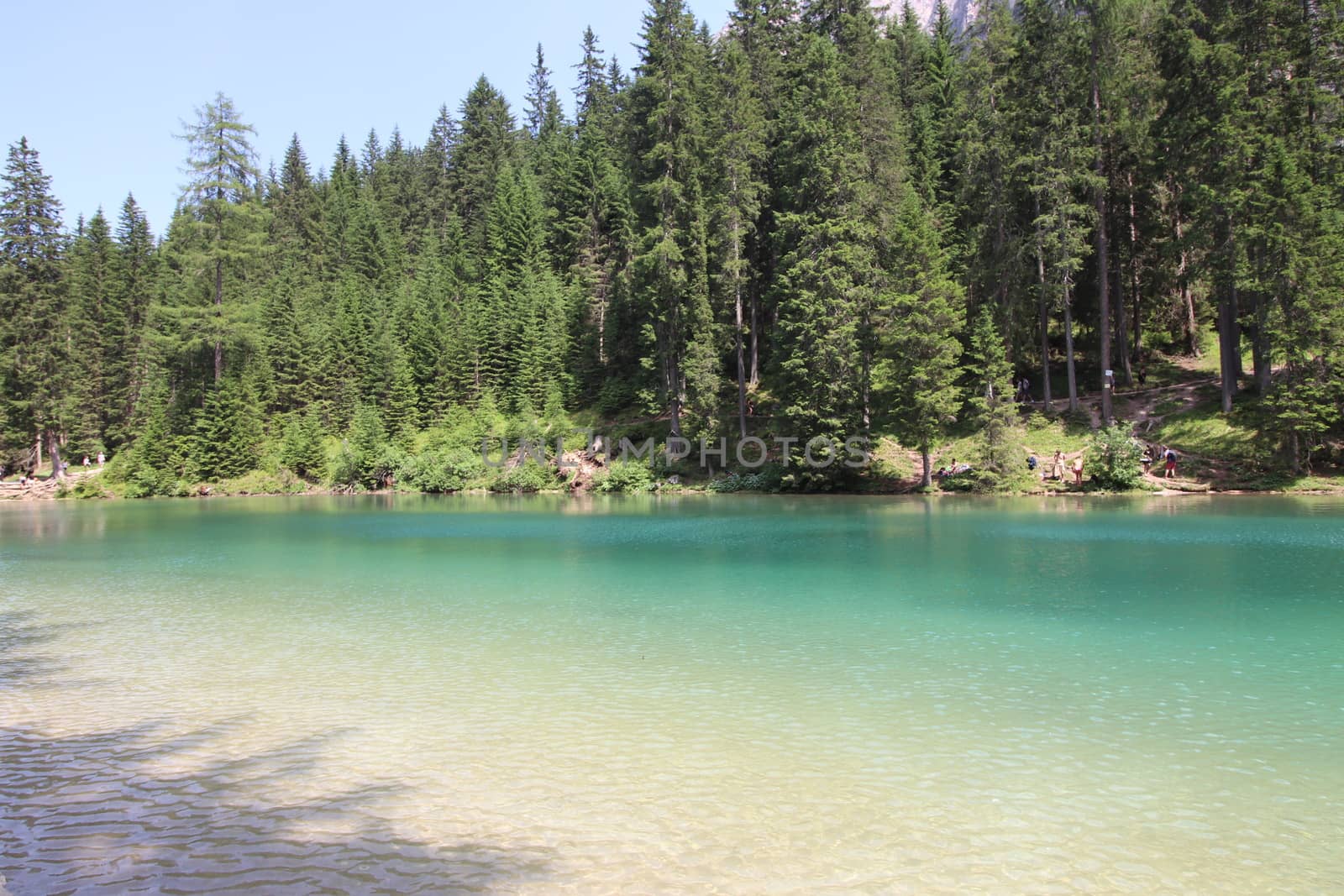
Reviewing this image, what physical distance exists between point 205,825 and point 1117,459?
3405 centimetres

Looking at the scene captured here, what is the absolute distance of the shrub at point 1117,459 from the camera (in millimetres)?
32594

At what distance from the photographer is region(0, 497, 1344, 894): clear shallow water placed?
534 centimetres

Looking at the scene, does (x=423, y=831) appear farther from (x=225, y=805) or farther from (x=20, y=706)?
(x=20, y=706)

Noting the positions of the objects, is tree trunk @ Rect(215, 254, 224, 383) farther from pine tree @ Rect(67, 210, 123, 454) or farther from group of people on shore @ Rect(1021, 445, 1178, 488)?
group of people on shore @ Rect(1021, 445, 1178, 488)

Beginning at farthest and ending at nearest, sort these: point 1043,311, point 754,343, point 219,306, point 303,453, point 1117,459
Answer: point 303,453, point 219,306, point 754,343, point 1043,311, point 1117,459

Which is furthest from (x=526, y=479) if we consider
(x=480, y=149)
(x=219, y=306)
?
(x=480, y=149)

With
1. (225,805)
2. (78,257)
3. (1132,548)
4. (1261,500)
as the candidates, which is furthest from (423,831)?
(78,257)

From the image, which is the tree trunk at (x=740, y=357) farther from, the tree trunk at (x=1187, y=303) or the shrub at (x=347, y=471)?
the shrub at (x=347, y=471)

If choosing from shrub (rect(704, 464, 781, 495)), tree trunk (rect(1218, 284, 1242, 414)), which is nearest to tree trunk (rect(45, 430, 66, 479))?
shrub (rect(704, 464, 781, 495))

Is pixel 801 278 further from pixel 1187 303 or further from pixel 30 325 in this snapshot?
pixel 30 325

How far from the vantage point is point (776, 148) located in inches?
1780

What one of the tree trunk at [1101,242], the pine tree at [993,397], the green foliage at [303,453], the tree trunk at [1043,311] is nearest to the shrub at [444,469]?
the green foliage at [303,453]

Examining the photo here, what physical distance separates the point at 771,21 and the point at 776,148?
1412 cm

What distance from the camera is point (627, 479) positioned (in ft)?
142
